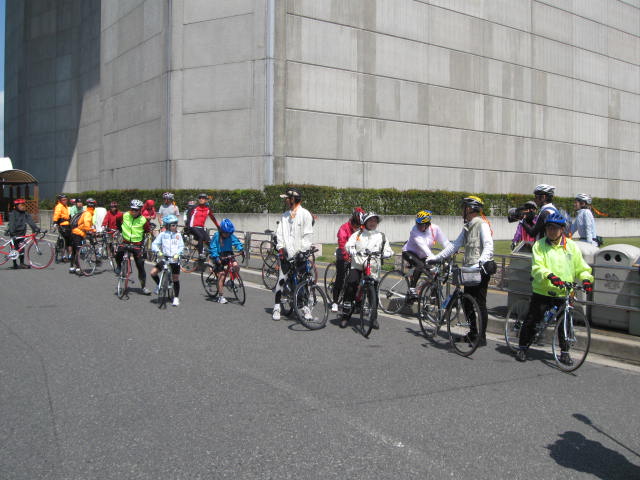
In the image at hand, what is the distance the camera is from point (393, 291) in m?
10.6

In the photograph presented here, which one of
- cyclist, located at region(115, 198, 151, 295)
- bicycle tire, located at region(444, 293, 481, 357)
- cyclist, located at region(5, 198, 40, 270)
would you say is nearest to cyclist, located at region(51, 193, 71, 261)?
cyclist, located at region(5, 198, 40, 270)

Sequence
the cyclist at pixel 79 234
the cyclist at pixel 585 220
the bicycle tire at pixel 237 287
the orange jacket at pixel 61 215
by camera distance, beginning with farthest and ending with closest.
A: 1. the orange jacket at pixel 61 215
2. the cyclist at pixel 79 234
3. the cyclist at pixel 585 220
4. the bicycle tire at pixel 237 287

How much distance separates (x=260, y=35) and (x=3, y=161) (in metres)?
26.3

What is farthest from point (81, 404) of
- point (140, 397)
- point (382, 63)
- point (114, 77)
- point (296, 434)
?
point (114, 77)

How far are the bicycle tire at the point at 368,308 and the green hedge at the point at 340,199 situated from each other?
586 inches

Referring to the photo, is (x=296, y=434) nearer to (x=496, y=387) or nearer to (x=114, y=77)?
(x=496, y=387)

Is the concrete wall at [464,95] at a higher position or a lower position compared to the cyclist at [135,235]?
higher

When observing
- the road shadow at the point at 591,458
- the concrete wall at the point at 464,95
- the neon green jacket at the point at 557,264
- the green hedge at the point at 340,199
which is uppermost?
the concrete wall at the point at 464,95

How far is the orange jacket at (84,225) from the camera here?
604 inches

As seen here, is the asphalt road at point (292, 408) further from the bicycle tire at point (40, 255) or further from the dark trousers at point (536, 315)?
the bicycle tire at point (40, 255)

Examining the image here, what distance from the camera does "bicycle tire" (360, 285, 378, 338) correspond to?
857 centimetres

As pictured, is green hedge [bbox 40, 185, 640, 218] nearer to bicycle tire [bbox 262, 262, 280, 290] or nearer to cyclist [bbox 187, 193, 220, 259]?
cyclist [bbox 187, 193, 220, 259]

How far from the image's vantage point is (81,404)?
17.5 ft

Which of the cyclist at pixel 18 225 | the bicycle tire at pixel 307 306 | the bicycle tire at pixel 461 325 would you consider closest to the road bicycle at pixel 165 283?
the bicycle tire at pixel 307 306
